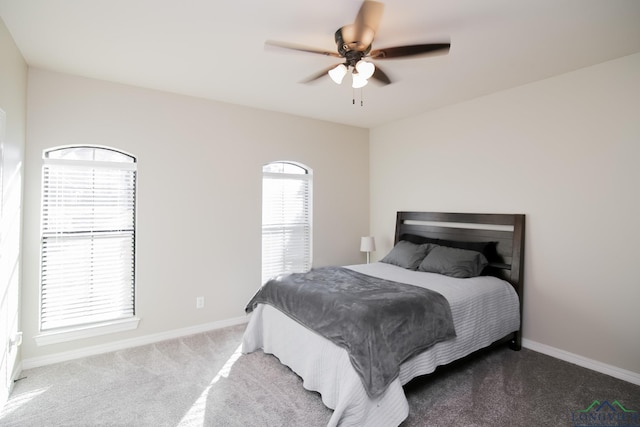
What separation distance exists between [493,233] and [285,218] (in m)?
2.51

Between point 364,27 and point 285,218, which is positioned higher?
point 364,27

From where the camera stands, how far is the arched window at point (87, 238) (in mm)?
3062

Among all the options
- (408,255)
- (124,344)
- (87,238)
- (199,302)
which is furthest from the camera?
(408,255)

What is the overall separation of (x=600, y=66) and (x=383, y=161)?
2.63 m

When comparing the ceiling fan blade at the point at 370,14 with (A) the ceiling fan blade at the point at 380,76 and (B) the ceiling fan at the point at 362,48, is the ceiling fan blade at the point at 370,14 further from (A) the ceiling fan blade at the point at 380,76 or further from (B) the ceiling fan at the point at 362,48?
(A) the ceiling fan blade at the point at 380,76

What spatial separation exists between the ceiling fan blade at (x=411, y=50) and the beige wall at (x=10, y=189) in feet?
8.42

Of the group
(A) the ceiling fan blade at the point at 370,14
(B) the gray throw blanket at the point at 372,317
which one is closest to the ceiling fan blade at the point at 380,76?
(A) the ceiling fan blade at the point at 370,14

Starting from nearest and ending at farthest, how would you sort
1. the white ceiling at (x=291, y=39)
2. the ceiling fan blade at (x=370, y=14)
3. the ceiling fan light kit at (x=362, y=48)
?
the ceiling fan blade at (x=370, y=14), the ceiling fan light kit at (x=362, y=48), the white ceiling at (x=291, y=39)

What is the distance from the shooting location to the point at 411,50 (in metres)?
2.14

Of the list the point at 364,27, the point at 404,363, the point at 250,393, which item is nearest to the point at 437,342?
the point at 404,363

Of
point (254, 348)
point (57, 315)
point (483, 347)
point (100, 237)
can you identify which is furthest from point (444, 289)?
point (57, 315)

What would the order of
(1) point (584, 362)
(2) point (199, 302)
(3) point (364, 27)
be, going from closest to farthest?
(3) point (364, 27) → (1) point (584, 362) → (2) point (199, 302)

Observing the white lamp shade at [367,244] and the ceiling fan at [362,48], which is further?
the white lamp shade at [367,244]

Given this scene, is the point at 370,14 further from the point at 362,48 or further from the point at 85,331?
the point at 85,331
